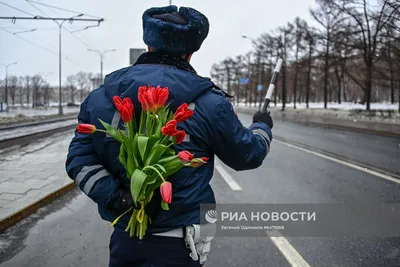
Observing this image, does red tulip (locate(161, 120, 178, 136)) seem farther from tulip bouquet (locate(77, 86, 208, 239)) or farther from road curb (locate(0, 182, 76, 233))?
road curb (locate(0, 182, 76, 233))

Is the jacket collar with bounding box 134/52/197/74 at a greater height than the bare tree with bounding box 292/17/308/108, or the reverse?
the bare tree with bounding box 292/17/308/108

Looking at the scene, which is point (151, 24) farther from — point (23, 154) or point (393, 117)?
point (393, 117)

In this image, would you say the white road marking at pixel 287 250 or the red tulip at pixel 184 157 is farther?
the white road marking at pixel 287 250

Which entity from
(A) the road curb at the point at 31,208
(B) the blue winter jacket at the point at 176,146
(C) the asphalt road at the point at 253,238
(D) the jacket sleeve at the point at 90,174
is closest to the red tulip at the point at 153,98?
(B) the blue winter jacket at the point at 176,146

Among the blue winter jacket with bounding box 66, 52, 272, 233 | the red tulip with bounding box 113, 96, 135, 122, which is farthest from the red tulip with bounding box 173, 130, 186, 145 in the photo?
the red tulip with bounding box 113, 96, 135, 122

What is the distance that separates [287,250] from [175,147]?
2.55 m

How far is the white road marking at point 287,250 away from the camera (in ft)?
11.0

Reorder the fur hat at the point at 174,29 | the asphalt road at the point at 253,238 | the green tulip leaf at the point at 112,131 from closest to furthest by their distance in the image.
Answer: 1. the green tulip leaf at the point at 112,131
2. the fur hat at the point at 174,29
3. the asphalt road at the point at 253,238

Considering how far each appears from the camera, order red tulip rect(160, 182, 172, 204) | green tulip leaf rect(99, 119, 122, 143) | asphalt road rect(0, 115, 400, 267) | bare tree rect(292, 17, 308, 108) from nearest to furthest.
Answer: red tulip rect(160, 182, 172, 204) → green tulip leaf rect(99, 119, 122, 143) → asphalt road rect(0, 115, 400, 267) → bare tree rect(292, 17, 308, 108)

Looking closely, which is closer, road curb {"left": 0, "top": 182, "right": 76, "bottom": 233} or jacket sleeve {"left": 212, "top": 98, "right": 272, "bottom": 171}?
jacket sleeve {"left": 212, "top": 98, "right": 272, "bottom": 171}

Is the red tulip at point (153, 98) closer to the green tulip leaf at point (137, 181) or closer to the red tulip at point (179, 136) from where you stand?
the red tulip at point (179, 136)

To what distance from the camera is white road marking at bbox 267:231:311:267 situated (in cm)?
337

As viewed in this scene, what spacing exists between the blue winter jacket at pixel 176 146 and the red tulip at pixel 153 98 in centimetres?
12

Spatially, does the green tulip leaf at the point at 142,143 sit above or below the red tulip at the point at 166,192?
above
